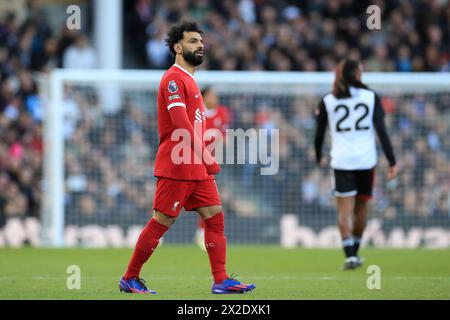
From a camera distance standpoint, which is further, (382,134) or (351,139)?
(351,139)

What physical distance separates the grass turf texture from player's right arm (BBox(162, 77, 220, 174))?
3.56 ft

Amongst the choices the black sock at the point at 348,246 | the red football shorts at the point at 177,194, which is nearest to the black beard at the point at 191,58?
the red football shorts at the point at 177,194

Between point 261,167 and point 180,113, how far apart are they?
366 inches

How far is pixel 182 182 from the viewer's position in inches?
350

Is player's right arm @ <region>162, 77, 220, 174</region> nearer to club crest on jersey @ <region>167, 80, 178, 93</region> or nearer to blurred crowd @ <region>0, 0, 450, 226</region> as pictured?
club crest on jersey @ <region>167, 80, 178, 93</region>

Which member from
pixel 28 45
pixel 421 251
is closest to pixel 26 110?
pixel 28 45

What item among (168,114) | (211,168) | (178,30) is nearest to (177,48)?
(178,30)

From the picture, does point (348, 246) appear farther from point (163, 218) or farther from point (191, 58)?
point (191, 58)

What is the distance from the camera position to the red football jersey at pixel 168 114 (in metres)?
8.81

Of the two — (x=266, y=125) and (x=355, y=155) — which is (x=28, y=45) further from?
(x=355, y=155)

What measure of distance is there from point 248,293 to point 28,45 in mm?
12926

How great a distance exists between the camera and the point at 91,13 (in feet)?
77.4

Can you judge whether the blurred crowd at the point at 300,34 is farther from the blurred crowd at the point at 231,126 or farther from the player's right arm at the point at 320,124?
the player's right arm at the point at 320,124

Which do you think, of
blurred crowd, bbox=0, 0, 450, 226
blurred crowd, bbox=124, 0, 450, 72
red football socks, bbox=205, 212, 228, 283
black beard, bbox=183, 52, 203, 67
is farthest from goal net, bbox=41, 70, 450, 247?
red football socks, bbox=205, 212, 228, 283
